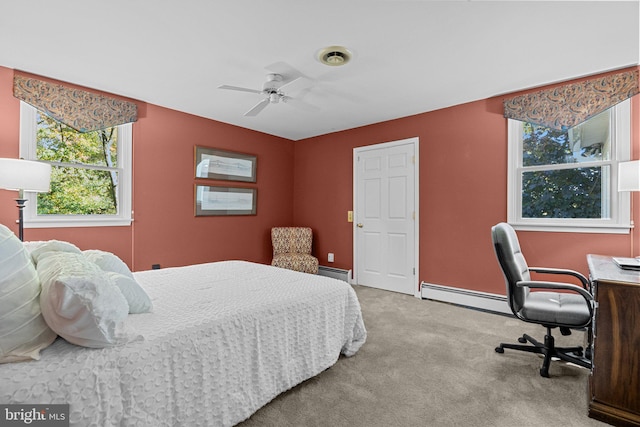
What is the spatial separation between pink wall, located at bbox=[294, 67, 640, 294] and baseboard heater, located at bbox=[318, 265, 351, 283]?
1217 millimetres

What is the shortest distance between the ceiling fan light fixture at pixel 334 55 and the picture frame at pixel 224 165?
91.9 inches

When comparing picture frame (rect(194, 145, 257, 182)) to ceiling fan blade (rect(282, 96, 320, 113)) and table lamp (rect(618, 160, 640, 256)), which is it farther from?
table lamp (rect(618, 160, 640, 256))

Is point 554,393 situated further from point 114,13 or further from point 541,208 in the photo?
point 114,13

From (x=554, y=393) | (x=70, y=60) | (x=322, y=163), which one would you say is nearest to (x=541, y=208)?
(x=554, y=393)

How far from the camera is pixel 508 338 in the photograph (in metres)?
2.73

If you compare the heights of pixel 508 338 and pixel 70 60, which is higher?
pixel 70 60

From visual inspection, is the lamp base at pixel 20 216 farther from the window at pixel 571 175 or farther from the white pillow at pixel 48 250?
the window at pixel 571 175

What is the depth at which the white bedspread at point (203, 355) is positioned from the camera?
1081mm

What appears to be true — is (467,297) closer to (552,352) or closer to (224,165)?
(552,352)

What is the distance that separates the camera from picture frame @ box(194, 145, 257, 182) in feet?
14.0

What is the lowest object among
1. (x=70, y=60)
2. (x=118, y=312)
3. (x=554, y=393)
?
(x=554, y=393)

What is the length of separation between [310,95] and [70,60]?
2.20 m

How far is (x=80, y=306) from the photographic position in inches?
44.5

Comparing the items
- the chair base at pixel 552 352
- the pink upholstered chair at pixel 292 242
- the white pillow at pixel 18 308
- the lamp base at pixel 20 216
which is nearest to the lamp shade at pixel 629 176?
the chair base at pixel 552 352
